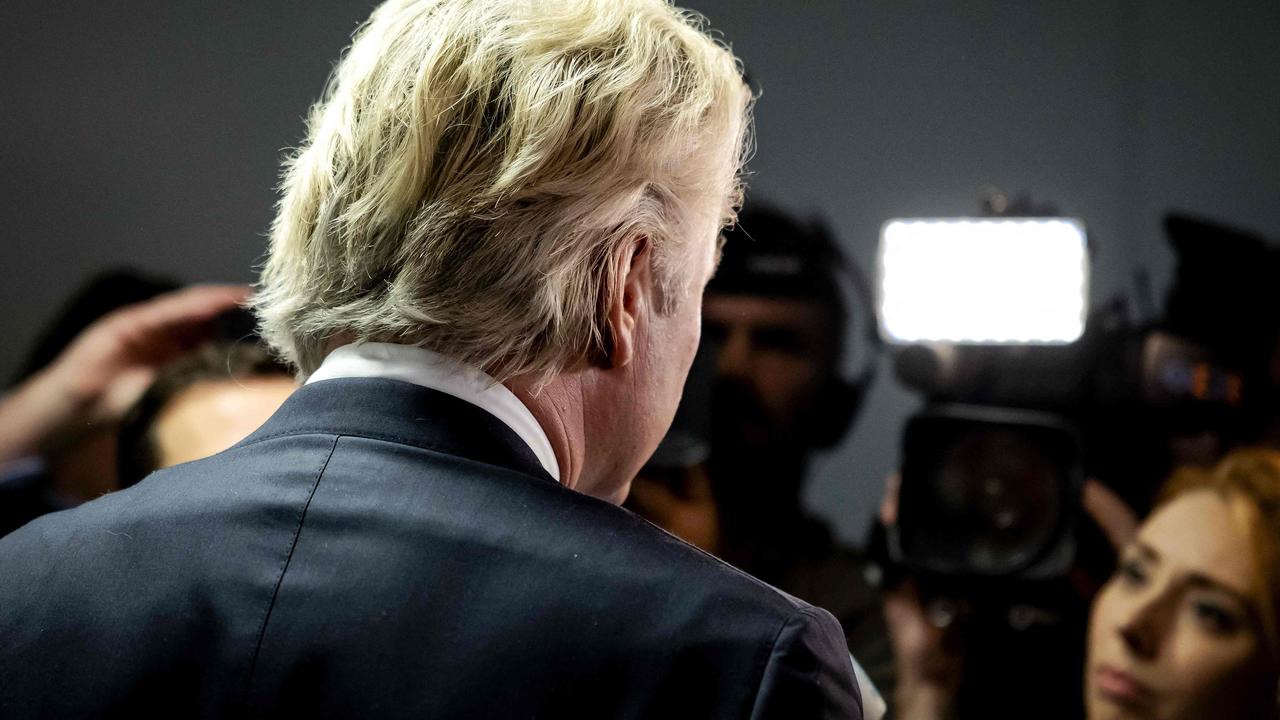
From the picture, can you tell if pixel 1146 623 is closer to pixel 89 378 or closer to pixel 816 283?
pixel 816 283

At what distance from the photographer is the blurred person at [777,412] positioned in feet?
4.33

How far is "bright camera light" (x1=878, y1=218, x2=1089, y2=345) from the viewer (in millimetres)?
1256

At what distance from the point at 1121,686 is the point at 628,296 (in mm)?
927

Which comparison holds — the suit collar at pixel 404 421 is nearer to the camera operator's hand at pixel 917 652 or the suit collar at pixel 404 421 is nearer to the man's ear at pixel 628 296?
the man's ear at pixel 628 296

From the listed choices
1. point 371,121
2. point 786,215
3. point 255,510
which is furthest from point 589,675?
point 786,215

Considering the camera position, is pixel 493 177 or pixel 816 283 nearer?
pixel 493 177

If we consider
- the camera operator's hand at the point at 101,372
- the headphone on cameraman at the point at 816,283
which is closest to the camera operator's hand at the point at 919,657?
the headphone on cameraman at the point at 816,283

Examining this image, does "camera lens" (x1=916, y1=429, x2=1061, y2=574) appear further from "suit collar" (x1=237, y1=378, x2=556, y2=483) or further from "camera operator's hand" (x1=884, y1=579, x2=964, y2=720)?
"suit collar" (x1=237, y1=378, x2=556, y2=483)

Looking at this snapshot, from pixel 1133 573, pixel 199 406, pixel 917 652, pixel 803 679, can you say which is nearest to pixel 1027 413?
pixel 1133 573

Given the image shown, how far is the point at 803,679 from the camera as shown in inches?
19.2

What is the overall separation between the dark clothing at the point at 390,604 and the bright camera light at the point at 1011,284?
80 cm

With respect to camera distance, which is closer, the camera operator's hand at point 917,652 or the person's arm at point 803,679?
the person's arm at point 803,679

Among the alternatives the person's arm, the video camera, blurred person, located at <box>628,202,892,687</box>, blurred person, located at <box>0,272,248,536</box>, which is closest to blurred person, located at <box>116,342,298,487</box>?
blurred person, located at <box>0,272,248,536</box>

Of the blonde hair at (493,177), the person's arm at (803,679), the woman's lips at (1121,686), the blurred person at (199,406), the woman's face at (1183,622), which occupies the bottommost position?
the woman's lips at (1121,686)
